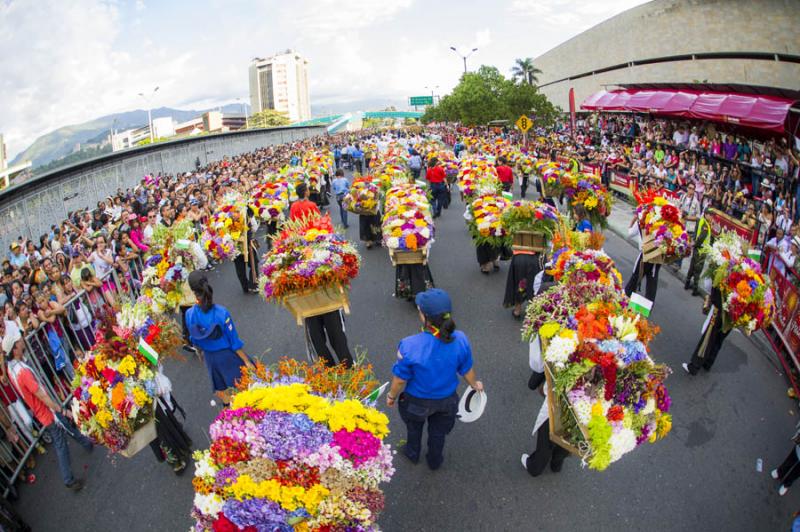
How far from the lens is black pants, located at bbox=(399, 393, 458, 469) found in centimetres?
420

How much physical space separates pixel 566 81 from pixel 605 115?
17.3m

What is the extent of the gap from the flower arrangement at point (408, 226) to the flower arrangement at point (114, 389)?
14.5ft

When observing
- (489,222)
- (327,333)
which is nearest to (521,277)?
(489,222)

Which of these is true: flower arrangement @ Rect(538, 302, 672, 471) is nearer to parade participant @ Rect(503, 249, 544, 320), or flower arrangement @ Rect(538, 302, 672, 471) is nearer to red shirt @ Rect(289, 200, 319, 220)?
parade participant @ Rect(503, 249, 544, 320)

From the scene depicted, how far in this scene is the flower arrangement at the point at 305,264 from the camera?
224 inches

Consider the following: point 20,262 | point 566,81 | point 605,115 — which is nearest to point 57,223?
point 20,262

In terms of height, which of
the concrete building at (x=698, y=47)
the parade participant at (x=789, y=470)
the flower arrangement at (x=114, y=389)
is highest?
the concrete building at (x=698, y=47)

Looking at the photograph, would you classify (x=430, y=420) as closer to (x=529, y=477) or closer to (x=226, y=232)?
(x=529, y=477)

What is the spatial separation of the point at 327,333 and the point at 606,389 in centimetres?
376

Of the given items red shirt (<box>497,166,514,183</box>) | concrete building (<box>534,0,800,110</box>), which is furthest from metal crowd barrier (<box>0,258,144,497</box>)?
concrete building (<box>534,0,800,110</box>)

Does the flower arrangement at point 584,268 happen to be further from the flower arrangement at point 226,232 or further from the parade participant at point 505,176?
the parade participant at point 505,176

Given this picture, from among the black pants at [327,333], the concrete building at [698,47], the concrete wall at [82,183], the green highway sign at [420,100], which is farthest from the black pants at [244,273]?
the green highway sign at [420,100]

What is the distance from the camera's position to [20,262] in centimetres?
934

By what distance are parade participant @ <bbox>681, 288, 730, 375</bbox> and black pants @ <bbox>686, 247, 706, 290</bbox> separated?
2.06m
